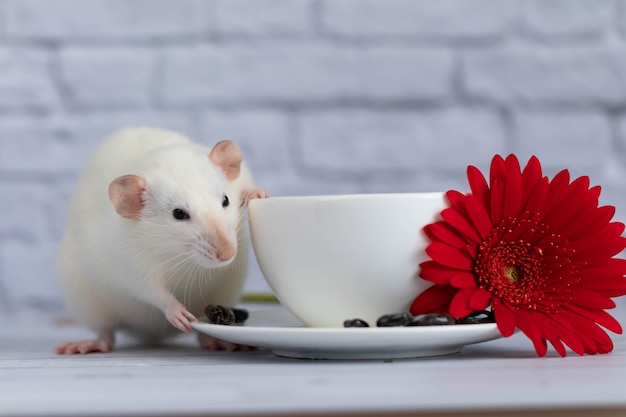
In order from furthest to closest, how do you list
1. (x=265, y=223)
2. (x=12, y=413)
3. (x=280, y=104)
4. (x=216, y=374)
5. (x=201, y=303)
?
(x=280, y=104), (x=201, y=303), (x=265, y=223), (x=216, y=374), (x=12, y=413)

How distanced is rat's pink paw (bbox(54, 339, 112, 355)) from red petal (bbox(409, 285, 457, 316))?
0.40 meters

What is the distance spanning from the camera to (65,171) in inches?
64.8

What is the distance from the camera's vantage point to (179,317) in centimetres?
92

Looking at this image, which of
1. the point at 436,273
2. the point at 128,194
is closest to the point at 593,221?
the point at 436,273

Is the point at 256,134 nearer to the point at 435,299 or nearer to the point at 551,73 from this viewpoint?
the point at 551,73

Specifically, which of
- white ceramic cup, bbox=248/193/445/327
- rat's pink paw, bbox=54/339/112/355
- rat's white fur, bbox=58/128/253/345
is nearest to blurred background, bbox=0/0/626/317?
rat's white fur, bbox=58/128/253/345

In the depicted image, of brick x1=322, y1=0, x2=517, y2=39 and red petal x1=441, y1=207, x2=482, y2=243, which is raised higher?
brick x1=322, y1=0, x2=517, y2=39

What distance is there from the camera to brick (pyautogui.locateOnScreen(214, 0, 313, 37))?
162 centimetres

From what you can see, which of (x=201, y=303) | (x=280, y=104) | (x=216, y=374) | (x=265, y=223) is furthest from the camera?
(x=280, y=104)

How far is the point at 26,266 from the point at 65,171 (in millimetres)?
196

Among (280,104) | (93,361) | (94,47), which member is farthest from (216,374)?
(94,47)

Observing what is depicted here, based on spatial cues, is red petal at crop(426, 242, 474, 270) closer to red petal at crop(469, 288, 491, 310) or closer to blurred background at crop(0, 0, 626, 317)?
red petal at crop(469, 288, 491, 310)

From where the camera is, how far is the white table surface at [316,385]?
0.58m

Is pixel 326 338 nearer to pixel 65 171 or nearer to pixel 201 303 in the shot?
pixel 201 303
